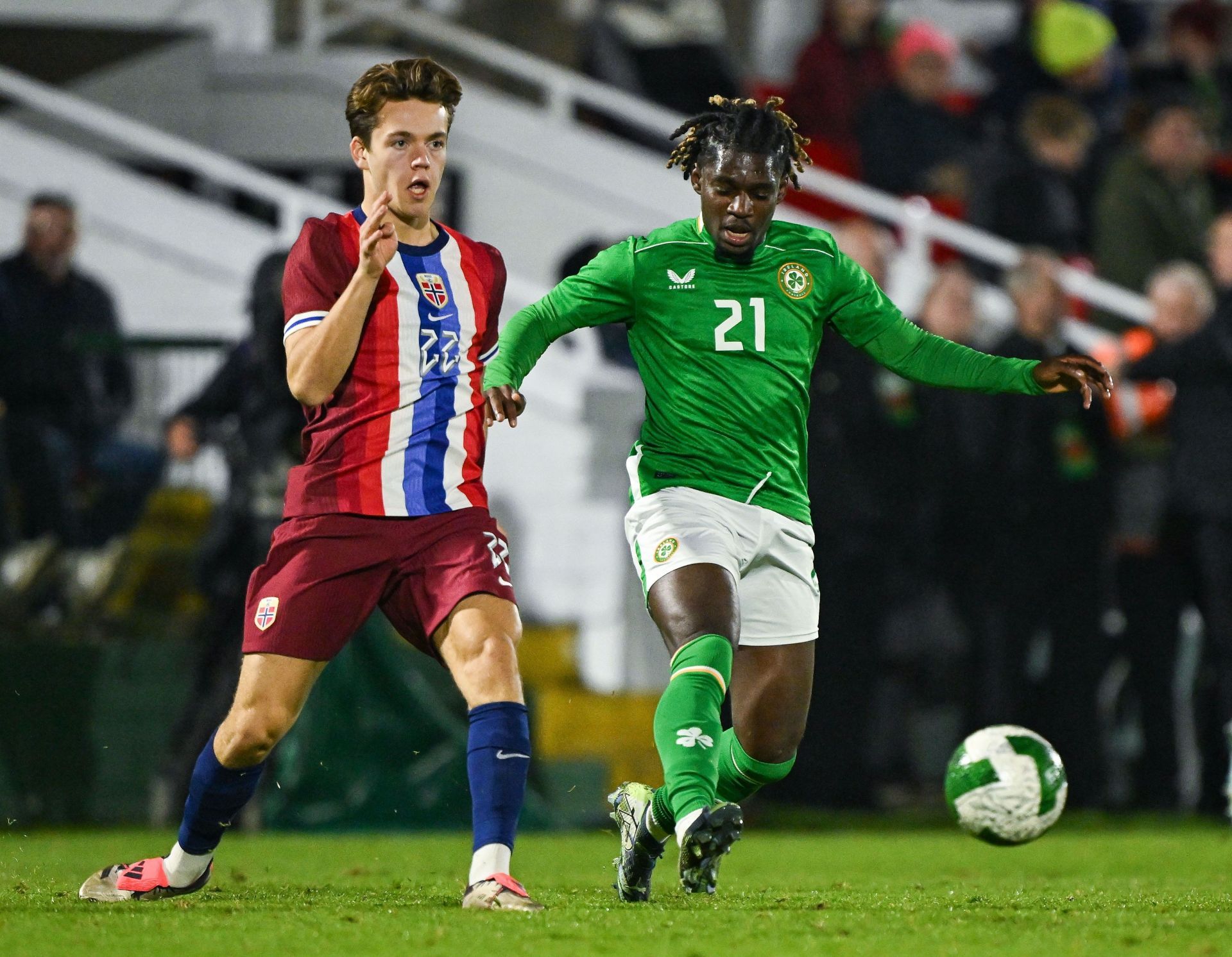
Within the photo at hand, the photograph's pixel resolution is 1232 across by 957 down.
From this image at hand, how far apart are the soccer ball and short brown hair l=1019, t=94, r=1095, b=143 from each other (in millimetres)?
6315

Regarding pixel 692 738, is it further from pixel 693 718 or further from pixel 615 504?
pixel 615 504

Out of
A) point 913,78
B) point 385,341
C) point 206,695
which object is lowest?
point 206,695

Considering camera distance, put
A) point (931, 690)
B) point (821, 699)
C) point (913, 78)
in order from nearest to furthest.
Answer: point (821, 699) → point (931, 690) → point (913, 78)

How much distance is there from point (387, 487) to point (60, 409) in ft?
14.7

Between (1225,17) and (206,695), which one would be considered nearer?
(206,695)

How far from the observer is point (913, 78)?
13422mm

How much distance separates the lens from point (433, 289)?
5.65 meters

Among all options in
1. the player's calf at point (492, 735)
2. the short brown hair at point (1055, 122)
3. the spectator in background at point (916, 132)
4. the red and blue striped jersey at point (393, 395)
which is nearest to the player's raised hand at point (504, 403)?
the red and blue striped jersey at point (393, 395)

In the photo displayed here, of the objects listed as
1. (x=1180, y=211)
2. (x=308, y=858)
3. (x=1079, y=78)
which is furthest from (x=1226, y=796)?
(x=1079, y=78)

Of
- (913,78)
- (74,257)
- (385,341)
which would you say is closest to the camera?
(385,341)

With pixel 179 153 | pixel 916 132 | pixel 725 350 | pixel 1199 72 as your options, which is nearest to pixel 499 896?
pixel 725 350

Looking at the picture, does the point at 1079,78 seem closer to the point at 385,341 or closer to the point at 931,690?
the point at 931,690

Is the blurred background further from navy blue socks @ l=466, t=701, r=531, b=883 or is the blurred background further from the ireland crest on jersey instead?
navy blue socks @ l=466, t=701, r=531, b=883

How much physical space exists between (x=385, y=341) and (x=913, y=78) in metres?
8.55
